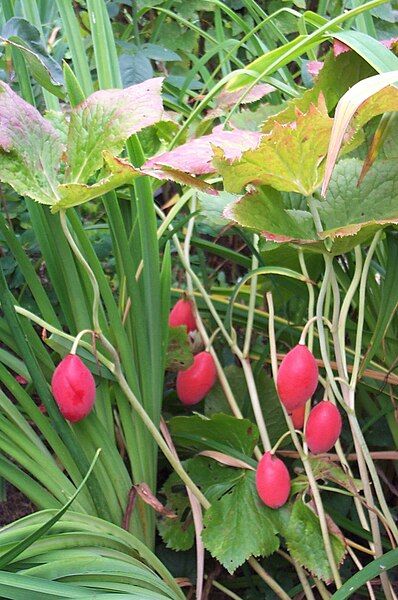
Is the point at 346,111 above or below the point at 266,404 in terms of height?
above

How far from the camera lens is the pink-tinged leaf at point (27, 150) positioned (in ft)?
2.67

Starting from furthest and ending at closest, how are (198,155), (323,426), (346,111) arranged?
(323,426), (198,155), (346,111)

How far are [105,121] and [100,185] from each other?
0.35 feet

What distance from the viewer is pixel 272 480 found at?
3.14ft

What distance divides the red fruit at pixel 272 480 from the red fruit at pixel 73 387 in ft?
0.74

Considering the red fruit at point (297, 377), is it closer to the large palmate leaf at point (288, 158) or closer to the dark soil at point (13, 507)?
the large palmate leaf at point (288, 158)

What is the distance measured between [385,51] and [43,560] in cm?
67

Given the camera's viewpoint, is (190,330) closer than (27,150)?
No

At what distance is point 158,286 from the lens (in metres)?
1.03

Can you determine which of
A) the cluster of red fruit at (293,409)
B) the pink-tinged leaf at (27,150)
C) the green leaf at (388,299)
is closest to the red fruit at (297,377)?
the cluster of red fruit at (293,409)

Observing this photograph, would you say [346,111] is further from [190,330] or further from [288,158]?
[190,330]

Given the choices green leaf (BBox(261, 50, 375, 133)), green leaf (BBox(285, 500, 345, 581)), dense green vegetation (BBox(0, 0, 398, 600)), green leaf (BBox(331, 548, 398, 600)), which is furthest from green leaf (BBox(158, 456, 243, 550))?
green leaf (BBox(261, 50, 375, 133))

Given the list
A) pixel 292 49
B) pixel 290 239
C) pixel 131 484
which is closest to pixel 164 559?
pixel 131 484

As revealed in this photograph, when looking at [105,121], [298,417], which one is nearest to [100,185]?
[105,121]
